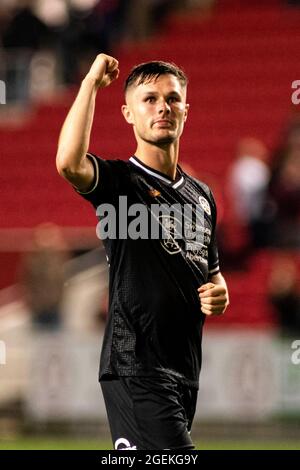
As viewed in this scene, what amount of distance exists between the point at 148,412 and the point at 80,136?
1105 mm

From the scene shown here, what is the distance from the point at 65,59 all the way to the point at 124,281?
40.0 feet

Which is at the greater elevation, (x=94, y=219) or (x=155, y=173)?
(x=94, y=219)

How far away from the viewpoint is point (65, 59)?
16594mm

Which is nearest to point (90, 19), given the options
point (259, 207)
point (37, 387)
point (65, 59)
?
point (65, 59)

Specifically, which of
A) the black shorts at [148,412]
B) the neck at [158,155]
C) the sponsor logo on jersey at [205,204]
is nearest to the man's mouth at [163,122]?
the neck at [158,155]

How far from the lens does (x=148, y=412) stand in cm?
465

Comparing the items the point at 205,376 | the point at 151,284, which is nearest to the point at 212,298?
the point at 151,284

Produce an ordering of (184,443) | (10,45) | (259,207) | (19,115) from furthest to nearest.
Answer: (19,115) → (10,45) → (259,207) → (184,443)

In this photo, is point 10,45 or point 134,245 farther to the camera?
point 10,45

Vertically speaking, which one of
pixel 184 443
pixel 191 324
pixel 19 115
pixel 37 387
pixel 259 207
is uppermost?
pixel 19 115

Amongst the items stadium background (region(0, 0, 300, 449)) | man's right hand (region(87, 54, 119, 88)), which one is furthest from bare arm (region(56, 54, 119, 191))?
stadium background (region(0, 0, 300, 449))

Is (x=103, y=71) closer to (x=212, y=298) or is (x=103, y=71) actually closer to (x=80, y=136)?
(x=80, y=136)

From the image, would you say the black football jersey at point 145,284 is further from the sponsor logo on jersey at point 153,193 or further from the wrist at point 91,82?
the wrist at point 91,82
